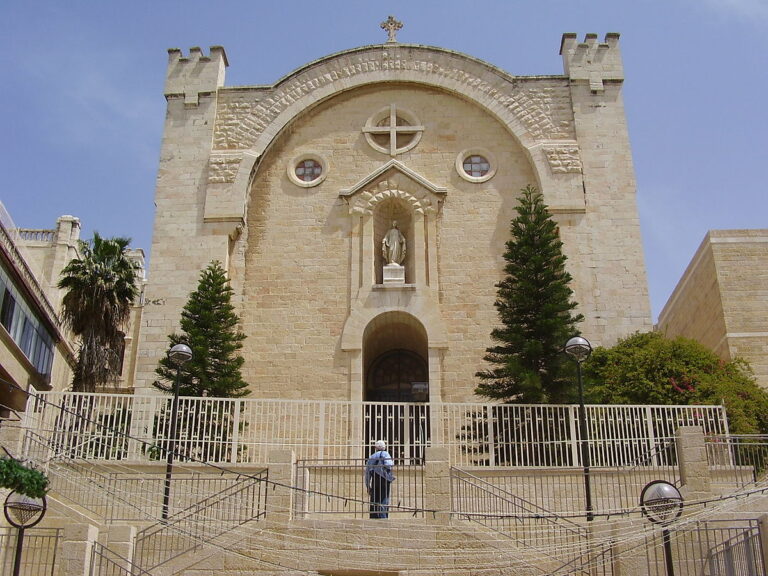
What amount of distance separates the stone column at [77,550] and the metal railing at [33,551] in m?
0.80

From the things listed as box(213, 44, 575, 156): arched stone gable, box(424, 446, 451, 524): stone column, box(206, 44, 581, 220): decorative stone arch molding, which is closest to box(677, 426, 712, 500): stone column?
box(424, 446, 451, 524): stone column

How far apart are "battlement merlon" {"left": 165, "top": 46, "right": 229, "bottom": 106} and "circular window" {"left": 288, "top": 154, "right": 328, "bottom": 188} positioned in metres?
2.70

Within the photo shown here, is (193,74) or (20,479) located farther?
(193,74)

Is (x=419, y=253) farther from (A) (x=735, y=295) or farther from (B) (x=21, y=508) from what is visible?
(B) (x=21, y=508)

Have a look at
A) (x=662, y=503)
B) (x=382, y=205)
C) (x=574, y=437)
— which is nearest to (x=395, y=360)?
(x=382, y=205)

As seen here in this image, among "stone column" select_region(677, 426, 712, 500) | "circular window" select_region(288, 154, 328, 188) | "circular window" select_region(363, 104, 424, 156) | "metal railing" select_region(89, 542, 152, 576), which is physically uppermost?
"circular window" select_region(363, 104, 424, 156)

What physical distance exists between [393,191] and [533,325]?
203 inches

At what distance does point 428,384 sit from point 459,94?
6731 mm

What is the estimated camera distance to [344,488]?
13.5 metres

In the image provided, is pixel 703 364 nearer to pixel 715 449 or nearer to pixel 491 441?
pixel 715 449

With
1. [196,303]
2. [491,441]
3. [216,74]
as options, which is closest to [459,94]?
[216,74]

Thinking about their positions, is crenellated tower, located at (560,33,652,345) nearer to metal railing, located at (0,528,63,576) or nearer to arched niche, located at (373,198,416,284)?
arched niche, located at (373,198,416,284)

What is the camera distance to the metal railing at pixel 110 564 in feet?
35.8

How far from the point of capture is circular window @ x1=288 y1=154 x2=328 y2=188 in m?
20.5
